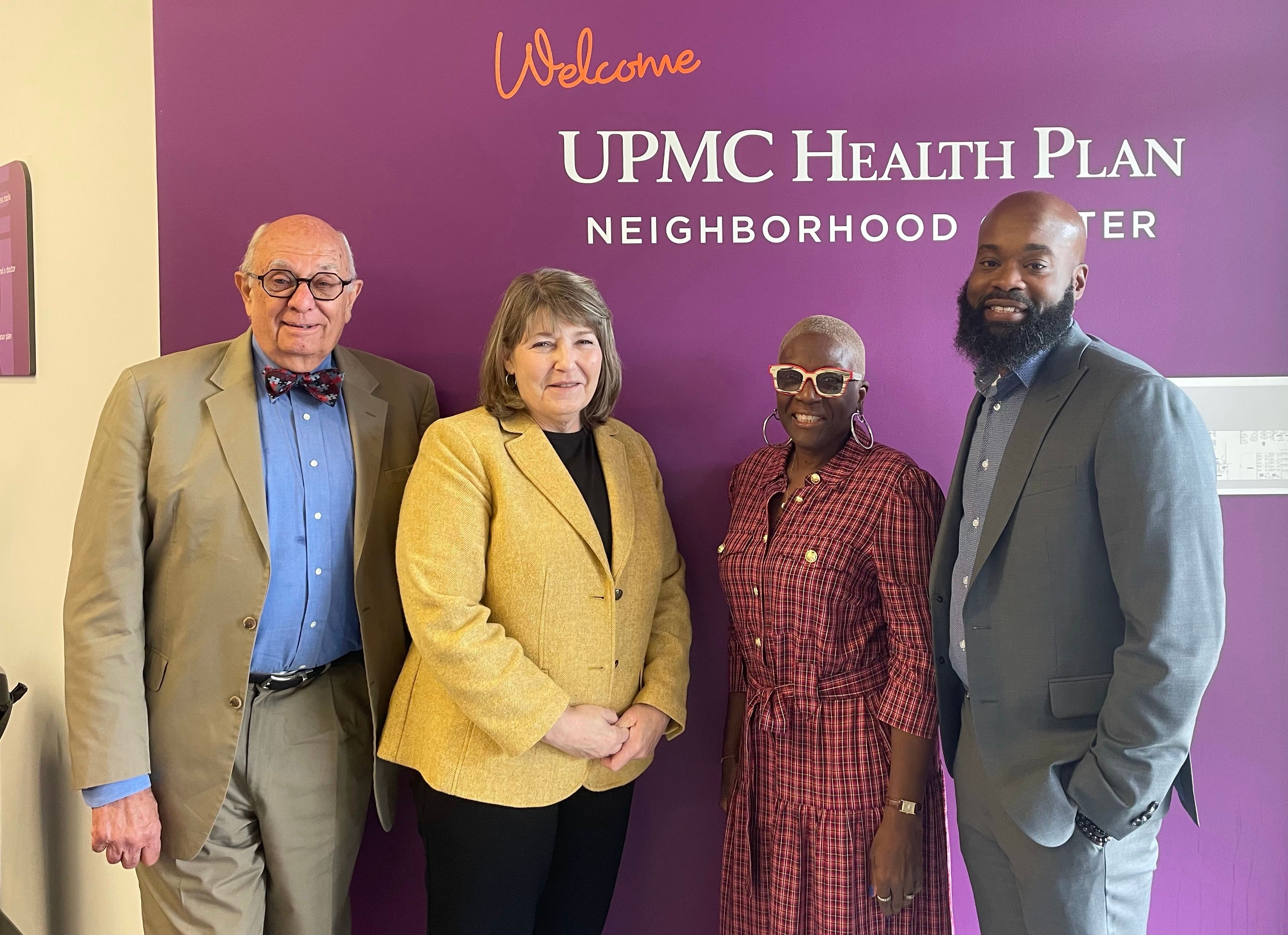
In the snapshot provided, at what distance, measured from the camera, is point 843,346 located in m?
2.02

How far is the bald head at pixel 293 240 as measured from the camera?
1.99 meters

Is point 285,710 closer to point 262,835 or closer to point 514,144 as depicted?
point 262,835

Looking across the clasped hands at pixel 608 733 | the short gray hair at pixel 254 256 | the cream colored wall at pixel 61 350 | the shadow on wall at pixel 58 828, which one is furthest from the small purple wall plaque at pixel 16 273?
the clasped hands at pixel 608 733

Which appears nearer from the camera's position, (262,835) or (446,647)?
(446,647)

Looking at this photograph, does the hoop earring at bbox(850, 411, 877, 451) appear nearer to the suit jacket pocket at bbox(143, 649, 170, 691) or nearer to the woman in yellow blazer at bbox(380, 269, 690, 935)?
the woman in yellow blazer at bbox(380, 269, 690, 935)

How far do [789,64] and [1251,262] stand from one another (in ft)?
4.41

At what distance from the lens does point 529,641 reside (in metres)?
1.89

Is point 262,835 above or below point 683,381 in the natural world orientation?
below

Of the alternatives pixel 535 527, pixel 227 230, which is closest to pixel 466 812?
pixel 535 527

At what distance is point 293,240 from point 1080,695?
1885mm

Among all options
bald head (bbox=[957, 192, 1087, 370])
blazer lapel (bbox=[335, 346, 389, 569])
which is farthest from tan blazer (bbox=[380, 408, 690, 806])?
bald head (bbox=[957, 192, 1087, 370])

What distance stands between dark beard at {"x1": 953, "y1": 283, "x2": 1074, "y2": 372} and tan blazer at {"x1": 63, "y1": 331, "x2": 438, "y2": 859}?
4.73 ft

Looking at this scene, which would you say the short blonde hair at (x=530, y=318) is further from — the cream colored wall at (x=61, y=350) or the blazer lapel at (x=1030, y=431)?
the cream colored wall at (x=61, y=350)

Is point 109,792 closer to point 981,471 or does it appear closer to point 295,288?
point 295,288
